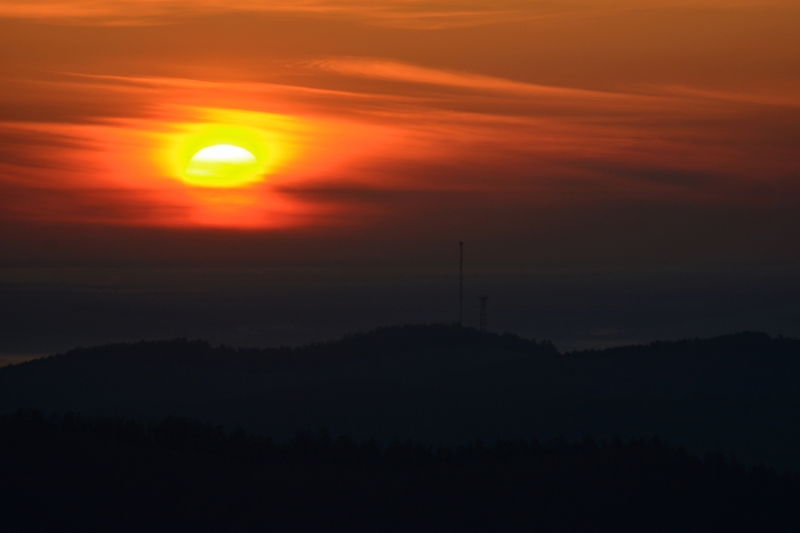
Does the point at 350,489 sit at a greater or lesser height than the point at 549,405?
lesser

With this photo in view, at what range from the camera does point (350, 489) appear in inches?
2940

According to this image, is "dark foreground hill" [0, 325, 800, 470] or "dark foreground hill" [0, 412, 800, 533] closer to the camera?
"dark foreground hill" [0, 412, 800, 533]

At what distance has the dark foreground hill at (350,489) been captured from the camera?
63.4 m

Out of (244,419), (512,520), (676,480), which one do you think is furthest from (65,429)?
(244,419)

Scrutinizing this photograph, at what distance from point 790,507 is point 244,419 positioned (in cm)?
11877

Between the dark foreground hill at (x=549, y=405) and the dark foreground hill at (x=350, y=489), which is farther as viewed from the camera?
the dark foreground hill at (x=549, y=405)

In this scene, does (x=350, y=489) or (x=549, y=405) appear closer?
(x=350, y=489)

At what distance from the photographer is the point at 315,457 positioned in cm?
8819

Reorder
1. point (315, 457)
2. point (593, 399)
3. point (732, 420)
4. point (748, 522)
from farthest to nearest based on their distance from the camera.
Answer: point (593, 399)
point (732, 420)
point (315, 457)
point (748, 522)

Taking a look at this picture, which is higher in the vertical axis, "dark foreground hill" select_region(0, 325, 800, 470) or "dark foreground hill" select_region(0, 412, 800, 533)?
"dark foreground hill" select_region(0, 325, 800, 470)

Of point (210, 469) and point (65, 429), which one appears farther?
point (65, 429)

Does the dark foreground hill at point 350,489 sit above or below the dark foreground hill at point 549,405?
below

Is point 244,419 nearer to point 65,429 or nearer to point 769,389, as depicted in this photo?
point 769,389

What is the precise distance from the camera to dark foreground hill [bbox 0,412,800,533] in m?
63.4
